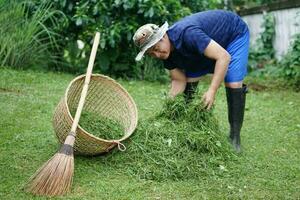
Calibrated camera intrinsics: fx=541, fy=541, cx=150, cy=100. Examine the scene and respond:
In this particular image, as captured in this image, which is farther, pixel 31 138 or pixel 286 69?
pixel 286 69

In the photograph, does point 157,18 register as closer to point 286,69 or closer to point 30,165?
point 286,69

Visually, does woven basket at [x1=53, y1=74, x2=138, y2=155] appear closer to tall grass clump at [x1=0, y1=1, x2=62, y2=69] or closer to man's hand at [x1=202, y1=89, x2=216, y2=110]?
man's hand at [x1=202, y1=89, x2=216, y2=110]

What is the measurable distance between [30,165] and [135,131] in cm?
82

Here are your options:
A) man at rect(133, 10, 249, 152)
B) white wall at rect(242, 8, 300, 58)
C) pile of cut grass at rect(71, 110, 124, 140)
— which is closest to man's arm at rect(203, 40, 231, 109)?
man at rect(133, 10, 249, 152)

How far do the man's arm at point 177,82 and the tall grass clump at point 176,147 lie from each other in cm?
16

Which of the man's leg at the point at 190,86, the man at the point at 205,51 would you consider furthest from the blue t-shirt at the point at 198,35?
the man's leg at the point at 190,86

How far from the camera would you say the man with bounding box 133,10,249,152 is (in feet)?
12.7

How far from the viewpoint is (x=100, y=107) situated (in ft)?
14.5

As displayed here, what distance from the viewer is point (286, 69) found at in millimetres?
7473

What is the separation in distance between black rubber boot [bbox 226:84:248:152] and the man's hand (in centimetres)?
43

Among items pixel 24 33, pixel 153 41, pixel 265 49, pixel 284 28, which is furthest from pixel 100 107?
pixel 265 49

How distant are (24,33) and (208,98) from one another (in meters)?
3.98

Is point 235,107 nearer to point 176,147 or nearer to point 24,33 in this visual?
point 176,147

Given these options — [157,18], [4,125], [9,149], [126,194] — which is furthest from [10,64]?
[126,194]
